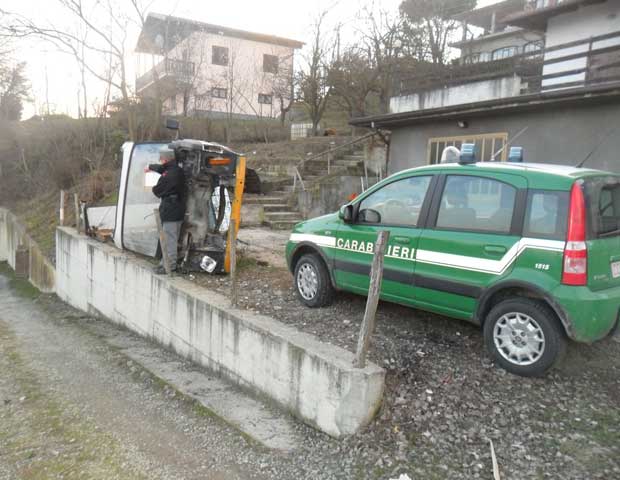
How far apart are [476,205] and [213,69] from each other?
27158 mm

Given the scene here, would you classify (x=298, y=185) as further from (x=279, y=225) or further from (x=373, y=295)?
(x=373, y=295)

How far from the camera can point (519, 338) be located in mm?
4016

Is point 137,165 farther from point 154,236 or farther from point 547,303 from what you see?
point 547,303

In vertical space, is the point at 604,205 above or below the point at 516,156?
below

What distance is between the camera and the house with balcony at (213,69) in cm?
2169

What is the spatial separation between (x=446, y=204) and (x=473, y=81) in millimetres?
10729

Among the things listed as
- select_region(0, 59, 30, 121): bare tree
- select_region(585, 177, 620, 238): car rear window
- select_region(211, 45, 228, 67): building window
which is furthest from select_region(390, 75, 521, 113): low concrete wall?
select_region(0, 59, 30, 121): bare tree

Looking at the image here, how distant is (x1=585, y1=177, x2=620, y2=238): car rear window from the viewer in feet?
12.5

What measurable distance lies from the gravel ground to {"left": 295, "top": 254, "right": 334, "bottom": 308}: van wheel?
0.70 metres

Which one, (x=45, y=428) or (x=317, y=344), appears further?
(x=45, y=428)

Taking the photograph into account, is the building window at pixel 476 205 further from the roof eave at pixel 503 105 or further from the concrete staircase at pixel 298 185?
the concrete staircase at pixel 298 185

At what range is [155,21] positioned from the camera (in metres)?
20.7

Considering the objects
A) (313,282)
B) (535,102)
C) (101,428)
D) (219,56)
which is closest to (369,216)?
(313,282)

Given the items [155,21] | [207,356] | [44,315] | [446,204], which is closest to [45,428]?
[207,356]
